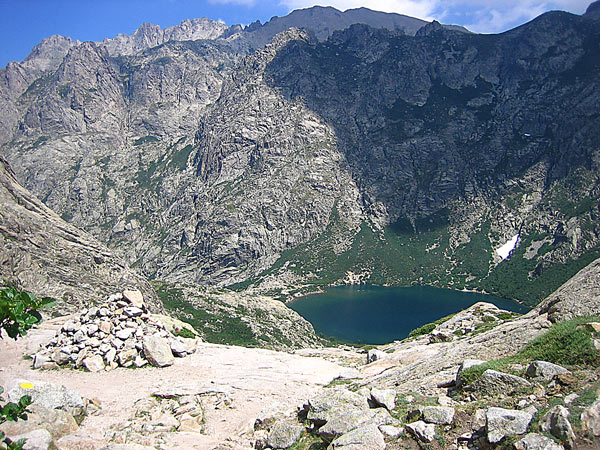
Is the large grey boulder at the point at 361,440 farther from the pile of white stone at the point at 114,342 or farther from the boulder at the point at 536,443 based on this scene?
the pile of white stone at the point at 114,342

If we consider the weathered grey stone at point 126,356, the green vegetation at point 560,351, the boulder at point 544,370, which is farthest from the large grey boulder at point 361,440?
the weathered grey stone at point 126,356

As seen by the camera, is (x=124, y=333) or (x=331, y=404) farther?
(x=124, y=333)

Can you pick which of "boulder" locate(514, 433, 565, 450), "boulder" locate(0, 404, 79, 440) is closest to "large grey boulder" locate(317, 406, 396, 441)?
"boulder" locate(514, 433, 565, 450)

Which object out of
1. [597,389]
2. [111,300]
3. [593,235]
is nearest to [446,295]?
[593,235]

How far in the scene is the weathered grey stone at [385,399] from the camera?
46.6 feet

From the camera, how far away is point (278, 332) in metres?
92.2

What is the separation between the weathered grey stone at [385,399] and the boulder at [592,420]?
631 centimetres

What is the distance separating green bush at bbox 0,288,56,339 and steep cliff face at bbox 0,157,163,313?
169ft

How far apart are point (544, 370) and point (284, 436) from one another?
8.91 metres

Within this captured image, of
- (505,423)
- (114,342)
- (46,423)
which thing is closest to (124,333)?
(114,342)

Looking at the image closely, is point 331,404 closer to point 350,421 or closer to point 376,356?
point 350,421

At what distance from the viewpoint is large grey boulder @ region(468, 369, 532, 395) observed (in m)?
12.5

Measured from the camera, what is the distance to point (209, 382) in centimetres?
2628

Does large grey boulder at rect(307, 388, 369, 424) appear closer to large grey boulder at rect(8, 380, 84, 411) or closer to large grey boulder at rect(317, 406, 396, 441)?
large grey boulder at rect(317, 406, 396, 441)
